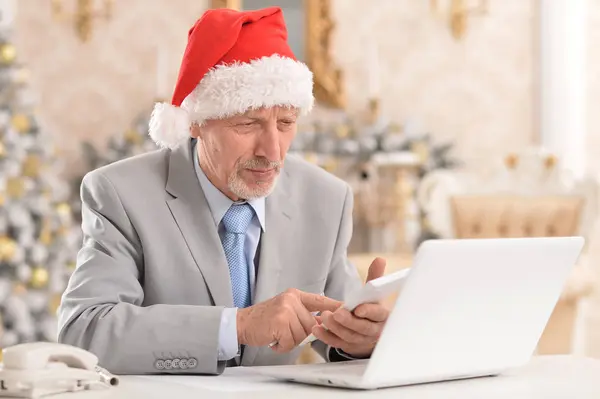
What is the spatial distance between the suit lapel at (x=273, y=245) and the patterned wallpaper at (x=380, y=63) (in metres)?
3.46

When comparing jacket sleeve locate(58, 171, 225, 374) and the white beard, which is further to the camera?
the white beard

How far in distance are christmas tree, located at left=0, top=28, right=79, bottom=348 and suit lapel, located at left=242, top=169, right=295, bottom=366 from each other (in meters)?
2.64

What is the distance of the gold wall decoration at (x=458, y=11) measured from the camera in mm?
5742

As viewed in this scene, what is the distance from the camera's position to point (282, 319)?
5.30 feet

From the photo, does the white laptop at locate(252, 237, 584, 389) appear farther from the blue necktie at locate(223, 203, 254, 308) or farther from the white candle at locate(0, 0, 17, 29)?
the white candle at locate(0, 0, 17, 29)

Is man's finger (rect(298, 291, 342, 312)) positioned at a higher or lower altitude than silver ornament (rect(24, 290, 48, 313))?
higher

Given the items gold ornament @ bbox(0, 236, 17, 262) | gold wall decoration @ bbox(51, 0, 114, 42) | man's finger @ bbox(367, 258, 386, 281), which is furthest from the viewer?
gold wall decoration @ bbox(51, 0, 114, 42)

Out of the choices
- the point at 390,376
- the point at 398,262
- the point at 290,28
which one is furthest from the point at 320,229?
the point at 290,28

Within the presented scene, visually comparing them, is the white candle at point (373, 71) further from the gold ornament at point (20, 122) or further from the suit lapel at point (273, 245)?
the suit lapel at point (273, 245)

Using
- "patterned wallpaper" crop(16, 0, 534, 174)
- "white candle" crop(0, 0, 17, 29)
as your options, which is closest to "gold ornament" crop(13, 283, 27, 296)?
"patterned wallpaper" crop(16, 0, 534, 174)

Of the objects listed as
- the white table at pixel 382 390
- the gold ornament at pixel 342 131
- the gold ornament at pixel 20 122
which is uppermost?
the gold ornament at pixel 20 122

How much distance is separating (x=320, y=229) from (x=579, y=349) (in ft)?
12.7

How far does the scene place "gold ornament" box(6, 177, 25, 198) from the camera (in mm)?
4535

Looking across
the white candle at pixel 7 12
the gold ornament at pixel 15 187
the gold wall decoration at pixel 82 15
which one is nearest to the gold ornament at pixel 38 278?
the gold ornament at pixel 15 187
